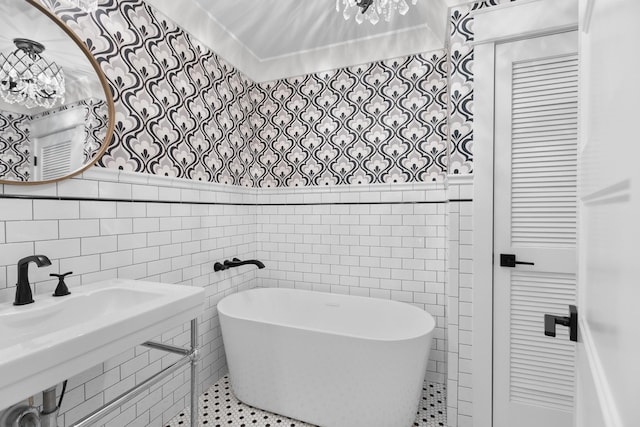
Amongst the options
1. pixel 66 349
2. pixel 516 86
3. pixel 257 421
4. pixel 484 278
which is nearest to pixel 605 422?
pixel 66 349

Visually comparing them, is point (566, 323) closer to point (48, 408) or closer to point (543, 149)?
point (543, 149)

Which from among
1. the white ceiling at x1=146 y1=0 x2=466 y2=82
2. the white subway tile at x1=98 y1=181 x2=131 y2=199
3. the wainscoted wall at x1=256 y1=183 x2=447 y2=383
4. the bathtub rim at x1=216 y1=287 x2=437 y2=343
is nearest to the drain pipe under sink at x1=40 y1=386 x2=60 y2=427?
the white subway tile at x1=98 y1=181 x2=131 y2=199

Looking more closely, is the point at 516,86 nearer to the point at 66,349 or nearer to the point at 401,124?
the point at 401,124

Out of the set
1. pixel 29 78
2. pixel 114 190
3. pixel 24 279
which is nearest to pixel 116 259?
pixel 114 190

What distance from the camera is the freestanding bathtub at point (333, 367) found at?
71.0 inches

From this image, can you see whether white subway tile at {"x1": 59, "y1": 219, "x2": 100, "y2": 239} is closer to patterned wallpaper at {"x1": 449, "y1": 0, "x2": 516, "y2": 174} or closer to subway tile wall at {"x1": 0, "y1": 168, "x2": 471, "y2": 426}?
subway tile wall at {"x1": 0, "y1": 168, "x2": 471, "y2": 426}

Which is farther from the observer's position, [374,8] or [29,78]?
[374,8]

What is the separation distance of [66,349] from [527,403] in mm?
2225

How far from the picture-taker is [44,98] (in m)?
1.39

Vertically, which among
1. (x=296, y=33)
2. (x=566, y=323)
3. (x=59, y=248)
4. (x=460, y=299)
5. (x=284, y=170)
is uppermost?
(x=296, y=33)

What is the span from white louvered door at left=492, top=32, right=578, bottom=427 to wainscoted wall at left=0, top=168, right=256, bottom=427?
6.42 ft

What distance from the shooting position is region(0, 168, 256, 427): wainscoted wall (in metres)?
1.39

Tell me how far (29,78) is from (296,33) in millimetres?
1830

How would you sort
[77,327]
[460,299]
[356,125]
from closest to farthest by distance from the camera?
[77,327] < [460,299] < [356,125]
